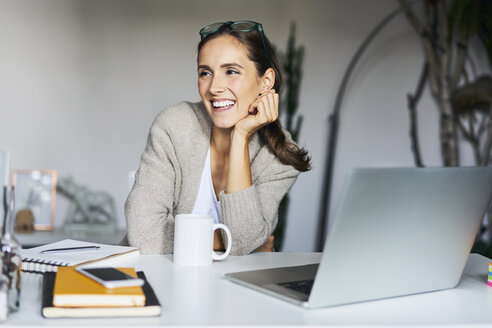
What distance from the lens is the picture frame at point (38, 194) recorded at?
3.04 metres

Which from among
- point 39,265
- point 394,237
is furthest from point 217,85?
point 394,237

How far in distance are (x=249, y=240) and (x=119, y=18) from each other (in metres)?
2.17

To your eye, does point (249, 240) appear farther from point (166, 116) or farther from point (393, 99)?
point (393, 99)

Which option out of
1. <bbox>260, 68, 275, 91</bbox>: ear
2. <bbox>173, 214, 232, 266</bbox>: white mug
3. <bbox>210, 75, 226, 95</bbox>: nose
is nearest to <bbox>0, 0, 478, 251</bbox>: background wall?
<bbox>260, 68, 275, 91</bbox>: ear

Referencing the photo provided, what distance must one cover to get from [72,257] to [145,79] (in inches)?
86.4

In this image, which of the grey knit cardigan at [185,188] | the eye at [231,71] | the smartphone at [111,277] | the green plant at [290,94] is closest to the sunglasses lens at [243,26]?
the eye at [231,71]

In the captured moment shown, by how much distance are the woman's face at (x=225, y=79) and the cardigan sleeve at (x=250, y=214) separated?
0.25m

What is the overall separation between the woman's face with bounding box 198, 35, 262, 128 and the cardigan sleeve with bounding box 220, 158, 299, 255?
0.25 m

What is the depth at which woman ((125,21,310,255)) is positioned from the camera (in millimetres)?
1534

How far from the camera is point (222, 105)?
5.44 feet

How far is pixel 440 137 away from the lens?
3451mm

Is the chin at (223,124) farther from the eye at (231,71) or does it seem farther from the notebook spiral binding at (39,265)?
the notebook spiral binding at (39,265)

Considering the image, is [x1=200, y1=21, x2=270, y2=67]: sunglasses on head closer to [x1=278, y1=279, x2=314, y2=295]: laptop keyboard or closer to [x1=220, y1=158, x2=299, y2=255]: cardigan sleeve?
[x1=220, y1=158, x2=299, y2=255]: cardigan sleeve

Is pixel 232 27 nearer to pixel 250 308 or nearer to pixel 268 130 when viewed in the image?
pixel 268 130
